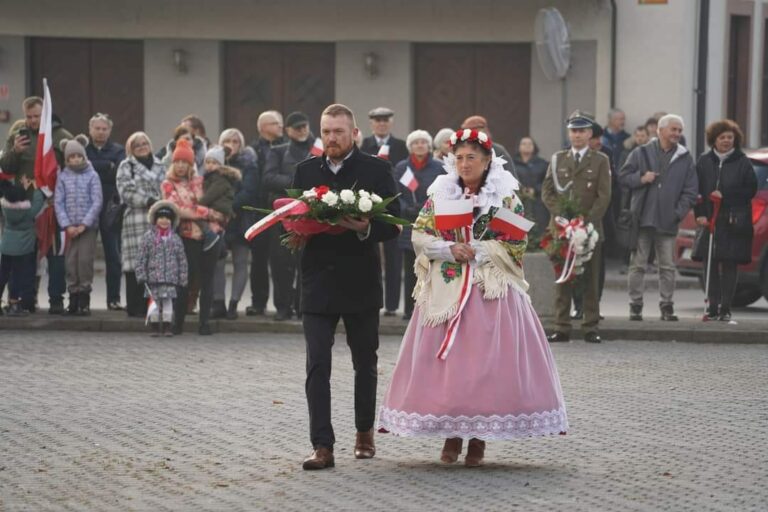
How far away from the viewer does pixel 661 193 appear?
18.4 metres

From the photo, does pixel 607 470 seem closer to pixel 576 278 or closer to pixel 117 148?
pixel 576 278

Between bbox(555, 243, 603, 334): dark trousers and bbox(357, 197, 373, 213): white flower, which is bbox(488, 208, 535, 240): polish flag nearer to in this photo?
bbox(357, 197, 373, 213): white flower

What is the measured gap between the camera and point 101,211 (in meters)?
19.4

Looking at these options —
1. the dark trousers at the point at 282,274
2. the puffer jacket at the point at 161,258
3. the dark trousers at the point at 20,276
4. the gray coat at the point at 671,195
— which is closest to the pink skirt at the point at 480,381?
the puffer jacket at the point at 161,258

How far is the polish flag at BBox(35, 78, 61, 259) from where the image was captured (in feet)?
61.7

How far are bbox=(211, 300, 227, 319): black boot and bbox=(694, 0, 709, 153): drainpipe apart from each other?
1030 cm

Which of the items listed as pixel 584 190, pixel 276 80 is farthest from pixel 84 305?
pixel 276 80

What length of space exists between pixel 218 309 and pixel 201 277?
89 centimetres

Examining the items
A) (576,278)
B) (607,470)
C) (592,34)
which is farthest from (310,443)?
(592,34)

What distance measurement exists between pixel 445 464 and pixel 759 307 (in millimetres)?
11711

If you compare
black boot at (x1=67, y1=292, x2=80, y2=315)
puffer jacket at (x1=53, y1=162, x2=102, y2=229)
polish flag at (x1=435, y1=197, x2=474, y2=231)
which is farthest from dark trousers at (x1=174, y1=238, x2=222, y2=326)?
polish flag at (x1=435, y1=197, x2=474, y2=231)

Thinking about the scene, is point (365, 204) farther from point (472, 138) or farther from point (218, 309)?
point (218, 309)

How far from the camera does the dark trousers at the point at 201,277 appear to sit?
18031 mm

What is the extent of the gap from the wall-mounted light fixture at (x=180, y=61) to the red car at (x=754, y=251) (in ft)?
32.5
